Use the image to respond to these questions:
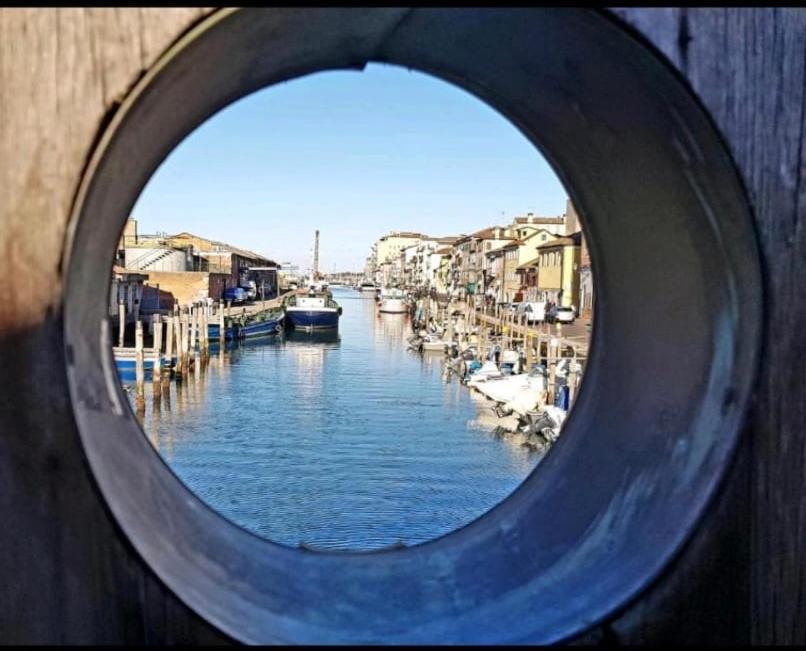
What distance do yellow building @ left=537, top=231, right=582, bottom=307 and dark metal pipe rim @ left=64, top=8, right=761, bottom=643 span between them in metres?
38.9

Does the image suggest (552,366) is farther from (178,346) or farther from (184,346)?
(184,346)

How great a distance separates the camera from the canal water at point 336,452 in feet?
44.1

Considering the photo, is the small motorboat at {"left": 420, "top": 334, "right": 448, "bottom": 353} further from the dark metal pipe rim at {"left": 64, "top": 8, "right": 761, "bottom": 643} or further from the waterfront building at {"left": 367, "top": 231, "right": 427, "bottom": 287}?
the waterfront building at {"left": 367, "top": 231, "right": 427, "bottom": 287}

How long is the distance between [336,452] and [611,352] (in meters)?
16.4

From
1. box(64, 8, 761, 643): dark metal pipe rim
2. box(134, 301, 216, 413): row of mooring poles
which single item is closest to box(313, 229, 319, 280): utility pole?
box(134, 301, 216, 413): row of mooring poles

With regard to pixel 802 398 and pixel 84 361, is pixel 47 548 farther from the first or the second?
pixel 802 398

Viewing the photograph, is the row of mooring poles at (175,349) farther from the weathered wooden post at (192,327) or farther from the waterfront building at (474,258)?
the waterfront building at (474,258)

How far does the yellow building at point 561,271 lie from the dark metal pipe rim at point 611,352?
128ft

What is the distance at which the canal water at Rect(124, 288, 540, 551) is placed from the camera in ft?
44.1

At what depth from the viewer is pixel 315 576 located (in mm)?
1673

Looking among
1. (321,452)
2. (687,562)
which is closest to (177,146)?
(687,562)

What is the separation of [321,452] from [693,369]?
55.2 ft

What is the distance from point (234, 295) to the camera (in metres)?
53.4

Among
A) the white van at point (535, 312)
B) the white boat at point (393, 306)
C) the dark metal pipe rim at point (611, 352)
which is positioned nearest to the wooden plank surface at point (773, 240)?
the dark metal pipe rim at point (611, 352)
